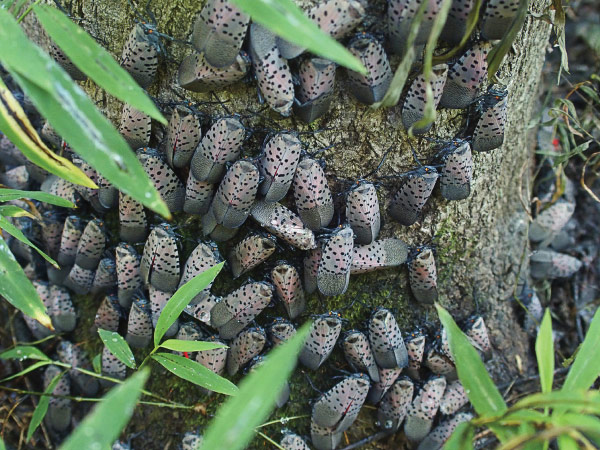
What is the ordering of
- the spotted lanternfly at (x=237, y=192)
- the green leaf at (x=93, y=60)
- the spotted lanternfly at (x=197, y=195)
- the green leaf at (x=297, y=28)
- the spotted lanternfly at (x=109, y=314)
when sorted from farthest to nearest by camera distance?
the spotted lanternfly at (x=109, y=314) < the spotted lanternfly at (x=197, y=195) < the spotted lanternfly at (x=237, y=192) < the green leaf at (x=93, y=60) < the green leaf at (x=297, y=28)

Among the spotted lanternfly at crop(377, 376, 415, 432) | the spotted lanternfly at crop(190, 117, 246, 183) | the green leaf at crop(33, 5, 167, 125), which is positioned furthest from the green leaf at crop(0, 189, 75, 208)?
the spotted lanternfly at crop(377, 376, 415, 432)

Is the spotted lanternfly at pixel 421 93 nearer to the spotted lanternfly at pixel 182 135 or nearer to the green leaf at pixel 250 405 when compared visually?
the spotted lanternfly at pixel 182 135

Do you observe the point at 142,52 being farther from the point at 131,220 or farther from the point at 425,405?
the point at 425,405

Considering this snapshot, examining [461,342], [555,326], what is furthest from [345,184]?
[555,326]

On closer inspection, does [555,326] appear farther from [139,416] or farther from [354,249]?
[139,416]

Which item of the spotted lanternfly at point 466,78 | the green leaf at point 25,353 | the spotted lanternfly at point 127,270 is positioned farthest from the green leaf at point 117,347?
the spotted lanternfly at point 466,78

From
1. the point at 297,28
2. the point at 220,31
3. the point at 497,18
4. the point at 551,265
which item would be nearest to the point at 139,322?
the point at 220,31
